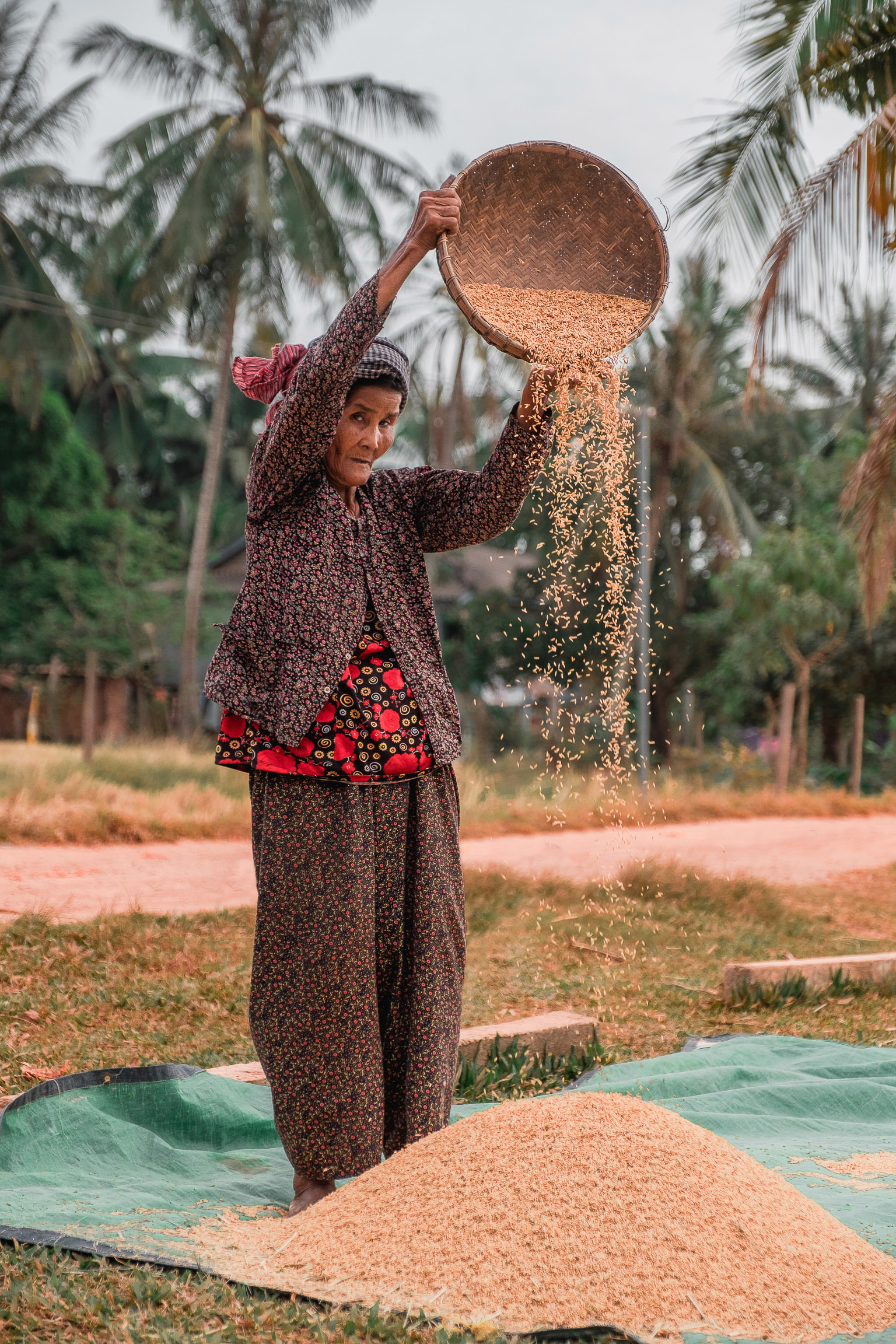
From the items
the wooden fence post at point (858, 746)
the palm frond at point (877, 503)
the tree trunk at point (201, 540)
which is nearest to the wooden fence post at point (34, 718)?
the tree trunk at point (201, 540)

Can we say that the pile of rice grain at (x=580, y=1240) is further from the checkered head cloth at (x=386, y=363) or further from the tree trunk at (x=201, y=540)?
the tree trunk at (x=201, y=540)

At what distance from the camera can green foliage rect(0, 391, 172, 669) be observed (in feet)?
56.4

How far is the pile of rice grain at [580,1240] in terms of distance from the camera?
169 centimetres

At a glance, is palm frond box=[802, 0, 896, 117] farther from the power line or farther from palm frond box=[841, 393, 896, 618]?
the power line

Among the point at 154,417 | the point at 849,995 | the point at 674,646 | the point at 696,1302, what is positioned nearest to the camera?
the point at 696,1302

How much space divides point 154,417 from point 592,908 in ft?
58.6

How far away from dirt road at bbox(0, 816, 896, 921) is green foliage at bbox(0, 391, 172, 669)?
10.1 m

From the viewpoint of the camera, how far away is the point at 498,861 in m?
6.88

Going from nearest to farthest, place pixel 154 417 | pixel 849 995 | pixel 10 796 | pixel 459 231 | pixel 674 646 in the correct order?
pixel 459 231 < pixel 849 995 < pixel 10 796 < pixel 674 646 < pixel 154 417

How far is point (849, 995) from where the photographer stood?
160 inches

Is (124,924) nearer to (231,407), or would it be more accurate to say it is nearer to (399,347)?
(399,347)

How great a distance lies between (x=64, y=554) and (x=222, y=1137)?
1690 centimetres

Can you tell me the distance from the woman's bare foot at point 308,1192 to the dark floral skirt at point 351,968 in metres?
0.02

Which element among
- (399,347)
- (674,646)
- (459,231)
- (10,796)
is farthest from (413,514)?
(674,646)
